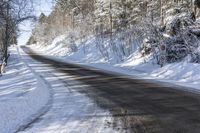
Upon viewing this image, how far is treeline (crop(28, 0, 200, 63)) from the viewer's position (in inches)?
966

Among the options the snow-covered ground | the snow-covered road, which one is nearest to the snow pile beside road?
the snow-covered road

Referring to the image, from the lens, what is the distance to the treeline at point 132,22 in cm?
2455

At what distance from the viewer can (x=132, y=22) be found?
1762 inches

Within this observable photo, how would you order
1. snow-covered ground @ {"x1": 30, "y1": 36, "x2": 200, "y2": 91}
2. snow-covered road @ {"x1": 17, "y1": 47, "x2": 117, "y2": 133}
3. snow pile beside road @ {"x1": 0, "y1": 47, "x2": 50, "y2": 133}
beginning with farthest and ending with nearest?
snow-covered ground @ {"x1": 30, "y1": 36, "x2": 200, "y2": 91}
snow pile beside road @ {"x1": 0, "y1": 47, "x2": 50, "y2": 133}
snow-covered road @ {"x1": 17, "y1": 47, "x2": 117, "y2": 133}

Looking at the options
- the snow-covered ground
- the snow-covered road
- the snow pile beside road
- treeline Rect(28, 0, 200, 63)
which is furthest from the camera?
treeline Rect(28, 0, 200, 63)

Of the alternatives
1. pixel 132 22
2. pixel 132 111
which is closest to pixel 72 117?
pixel 132 111

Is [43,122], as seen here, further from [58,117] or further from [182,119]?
[182,119]

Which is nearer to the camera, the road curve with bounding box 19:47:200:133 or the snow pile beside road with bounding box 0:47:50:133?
the road curve with bounding box 19:47:200:133

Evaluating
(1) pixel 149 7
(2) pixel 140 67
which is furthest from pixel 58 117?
(1) pixel 149 7

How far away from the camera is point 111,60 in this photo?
1368 inches

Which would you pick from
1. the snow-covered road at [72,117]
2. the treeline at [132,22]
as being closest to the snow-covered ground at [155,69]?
the treeline at [132,22]

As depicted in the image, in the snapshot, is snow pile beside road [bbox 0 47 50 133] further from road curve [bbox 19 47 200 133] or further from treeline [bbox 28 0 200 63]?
treeline [bbox 28 0 200 63]

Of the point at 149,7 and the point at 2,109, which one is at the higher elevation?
the point at 149,7

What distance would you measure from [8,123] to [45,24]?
9787cm
